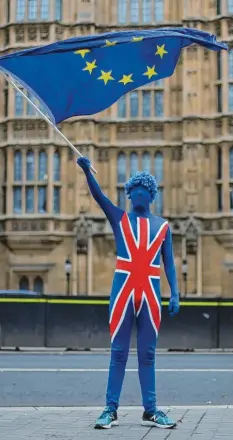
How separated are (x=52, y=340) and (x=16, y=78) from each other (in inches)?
485

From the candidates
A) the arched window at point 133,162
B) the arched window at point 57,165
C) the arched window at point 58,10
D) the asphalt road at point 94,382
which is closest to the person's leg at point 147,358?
the asphalt road at point 94,382

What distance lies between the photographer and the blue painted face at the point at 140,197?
6.40 m

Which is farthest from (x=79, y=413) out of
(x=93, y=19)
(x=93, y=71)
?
(x=93, y=19)

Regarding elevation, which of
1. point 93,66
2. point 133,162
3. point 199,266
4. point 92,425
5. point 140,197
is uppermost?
point 133,162

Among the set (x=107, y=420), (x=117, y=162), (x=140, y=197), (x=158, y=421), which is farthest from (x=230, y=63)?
(x=107, y=420)

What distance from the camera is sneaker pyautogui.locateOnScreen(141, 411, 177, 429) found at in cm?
593

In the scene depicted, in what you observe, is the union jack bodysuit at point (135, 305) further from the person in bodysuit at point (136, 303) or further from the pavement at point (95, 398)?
the pavement at point (95, 398)

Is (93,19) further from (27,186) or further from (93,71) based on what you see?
(93,71)

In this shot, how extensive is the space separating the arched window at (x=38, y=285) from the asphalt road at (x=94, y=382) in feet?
46.7

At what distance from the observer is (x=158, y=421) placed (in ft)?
19.6

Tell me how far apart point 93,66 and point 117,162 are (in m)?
21.8

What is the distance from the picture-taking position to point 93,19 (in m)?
28.5

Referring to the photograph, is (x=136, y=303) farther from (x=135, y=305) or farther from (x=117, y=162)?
(x=117, y=162)

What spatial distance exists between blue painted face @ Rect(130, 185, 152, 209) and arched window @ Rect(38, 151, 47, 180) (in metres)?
22.1
